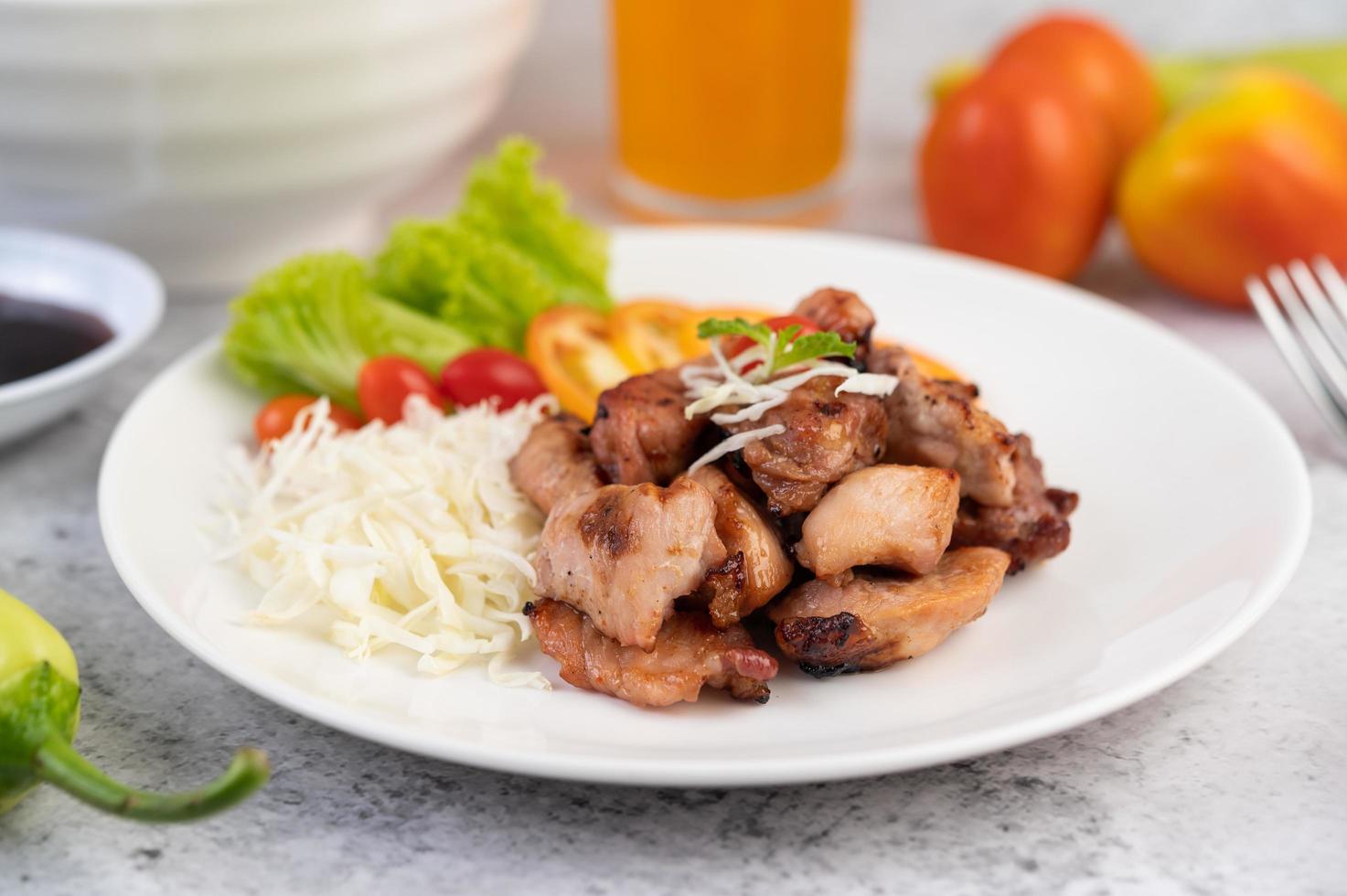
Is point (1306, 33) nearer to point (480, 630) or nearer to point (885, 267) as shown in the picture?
point (885, 267)

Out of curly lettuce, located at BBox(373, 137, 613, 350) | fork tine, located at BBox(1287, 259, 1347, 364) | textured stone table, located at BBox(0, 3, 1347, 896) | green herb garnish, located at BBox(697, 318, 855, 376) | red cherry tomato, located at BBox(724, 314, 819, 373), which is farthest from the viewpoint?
curly lettuce, located at BBox(373, 137, 613, 350)

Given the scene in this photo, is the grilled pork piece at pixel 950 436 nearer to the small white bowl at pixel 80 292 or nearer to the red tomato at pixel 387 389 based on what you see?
the red tomato at pixel 387 389

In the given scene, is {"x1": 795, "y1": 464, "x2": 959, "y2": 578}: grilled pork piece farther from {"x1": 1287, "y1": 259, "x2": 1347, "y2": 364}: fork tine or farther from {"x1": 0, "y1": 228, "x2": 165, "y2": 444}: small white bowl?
{"x1": 0, "y1": 228, "x2": 165, "y2": 444}: small white bowl

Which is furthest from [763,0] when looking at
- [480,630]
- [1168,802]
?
[1168,802]

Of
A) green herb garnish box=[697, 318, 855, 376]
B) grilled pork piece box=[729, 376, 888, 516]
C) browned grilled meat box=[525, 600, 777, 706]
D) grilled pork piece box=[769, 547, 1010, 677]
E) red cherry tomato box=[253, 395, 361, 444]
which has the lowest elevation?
red cherry tomato box=[253, 395, 361, 444]

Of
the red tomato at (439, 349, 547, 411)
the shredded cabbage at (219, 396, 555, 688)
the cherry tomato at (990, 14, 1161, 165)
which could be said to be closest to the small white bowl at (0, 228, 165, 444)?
the shredded cabbage at (219, 396, 555, 688)

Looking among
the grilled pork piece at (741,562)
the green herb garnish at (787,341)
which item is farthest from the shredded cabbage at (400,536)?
the green herb garnish at (787,341)

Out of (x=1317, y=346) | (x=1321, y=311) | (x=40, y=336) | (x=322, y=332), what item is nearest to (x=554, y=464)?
(x=322, y=332)
